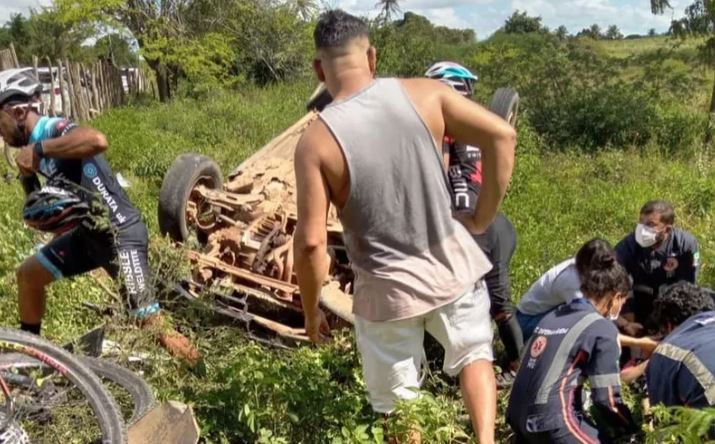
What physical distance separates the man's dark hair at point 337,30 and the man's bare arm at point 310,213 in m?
0.31

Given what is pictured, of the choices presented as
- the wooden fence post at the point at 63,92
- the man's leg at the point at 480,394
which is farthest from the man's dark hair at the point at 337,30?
the wooden fence post at the point at 63,92

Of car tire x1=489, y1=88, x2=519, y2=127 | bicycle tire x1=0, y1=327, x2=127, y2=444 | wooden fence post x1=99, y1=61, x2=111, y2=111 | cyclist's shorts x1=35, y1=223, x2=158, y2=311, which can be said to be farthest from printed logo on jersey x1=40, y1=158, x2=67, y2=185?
wooden fence post x1=99, y1=61, x2=111, y2=111

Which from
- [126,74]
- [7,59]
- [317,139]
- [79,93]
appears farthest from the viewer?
[126,74]

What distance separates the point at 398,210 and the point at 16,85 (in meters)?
2.06

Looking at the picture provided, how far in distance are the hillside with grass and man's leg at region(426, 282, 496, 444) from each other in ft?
0.48

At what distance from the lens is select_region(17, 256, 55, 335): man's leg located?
158 inches

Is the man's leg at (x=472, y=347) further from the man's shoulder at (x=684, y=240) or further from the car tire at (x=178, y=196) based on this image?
the car tire at (x=178, y=196)

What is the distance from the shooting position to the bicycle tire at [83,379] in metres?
3.02

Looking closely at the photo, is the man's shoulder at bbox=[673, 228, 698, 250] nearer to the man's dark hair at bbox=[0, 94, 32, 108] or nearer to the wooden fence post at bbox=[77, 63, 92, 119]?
the man's dark hair at bbox=[0, 94, 32, 108]

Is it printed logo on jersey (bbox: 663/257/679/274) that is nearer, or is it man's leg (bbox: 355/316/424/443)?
man's leg (bbox: 355/316/424/443)

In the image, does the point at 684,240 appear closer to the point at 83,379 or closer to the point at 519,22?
the point at 83,379

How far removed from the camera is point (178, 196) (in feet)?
18.5

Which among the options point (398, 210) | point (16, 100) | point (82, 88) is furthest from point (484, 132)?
point (82, 88)

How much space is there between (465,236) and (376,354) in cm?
55
